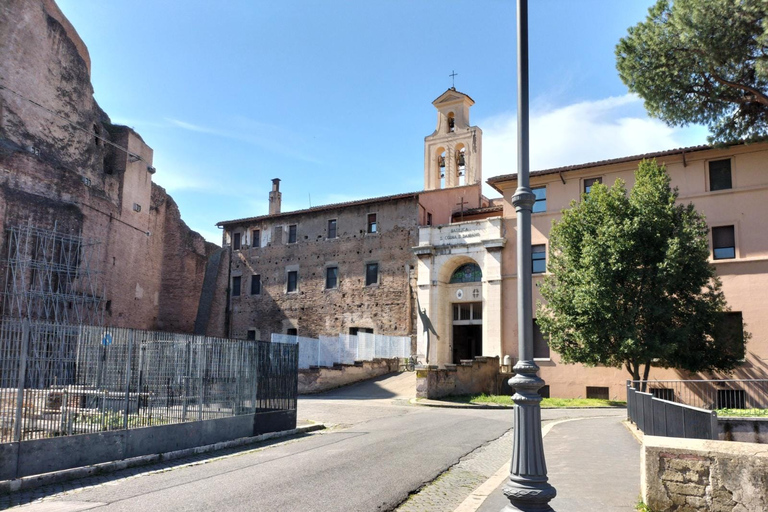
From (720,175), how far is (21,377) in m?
26.9

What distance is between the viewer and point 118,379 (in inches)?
417

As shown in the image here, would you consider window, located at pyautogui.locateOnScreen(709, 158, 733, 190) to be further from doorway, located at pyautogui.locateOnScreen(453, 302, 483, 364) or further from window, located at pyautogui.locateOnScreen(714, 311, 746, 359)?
doorway, located at pyautogui.locateOnScreen(453, 302, 483, 364)

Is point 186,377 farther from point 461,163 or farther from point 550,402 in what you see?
point 461,163

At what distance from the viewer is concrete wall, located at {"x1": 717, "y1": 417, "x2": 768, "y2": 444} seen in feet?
39.3

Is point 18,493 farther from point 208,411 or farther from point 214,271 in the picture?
point 214,271

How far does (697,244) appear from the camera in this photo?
22172 mm

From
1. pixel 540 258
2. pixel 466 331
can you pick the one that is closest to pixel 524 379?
pixel 540 258

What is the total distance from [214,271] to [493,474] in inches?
1569

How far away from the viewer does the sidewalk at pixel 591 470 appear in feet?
24.2

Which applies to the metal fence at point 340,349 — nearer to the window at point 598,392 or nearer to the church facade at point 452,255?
the church facade at point 452,255

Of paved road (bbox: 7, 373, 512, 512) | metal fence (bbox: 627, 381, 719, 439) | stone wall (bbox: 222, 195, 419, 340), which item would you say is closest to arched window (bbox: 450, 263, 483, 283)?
stone wall (bbox: 222, 195, 419, 340)

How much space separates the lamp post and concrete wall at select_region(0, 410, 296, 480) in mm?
6808

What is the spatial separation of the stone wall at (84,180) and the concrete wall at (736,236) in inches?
997

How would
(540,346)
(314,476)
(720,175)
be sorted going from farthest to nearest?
1. (540,346)
2. (720,175)
3. (314,476)
